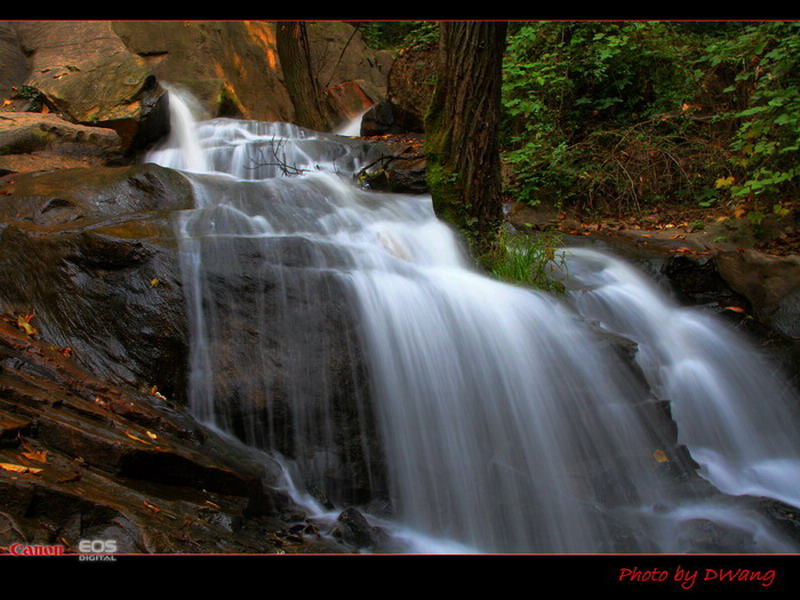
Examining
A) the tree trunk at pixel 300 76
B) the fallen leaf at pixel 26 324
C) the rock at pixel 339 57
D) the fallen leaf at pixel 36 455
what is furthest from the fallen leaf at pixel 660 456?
the rock at pixel 339 57

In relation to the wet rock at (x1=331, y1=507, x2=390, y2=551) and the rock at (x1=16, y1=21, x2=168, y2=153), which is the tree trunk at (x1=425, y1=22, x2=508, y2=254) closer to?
the wet rock at (x1=331, y1=507, x2=390, y2=551)

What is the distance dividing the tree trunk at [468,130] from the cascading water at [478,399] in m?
1.01

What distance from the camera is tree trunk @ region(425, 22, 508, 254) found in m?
5.79

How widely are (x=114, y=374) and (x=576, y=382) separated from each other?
10.8 ft

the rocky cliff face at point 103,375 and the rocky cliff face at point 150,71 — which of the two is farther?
the rocky cliff face at point 150,71

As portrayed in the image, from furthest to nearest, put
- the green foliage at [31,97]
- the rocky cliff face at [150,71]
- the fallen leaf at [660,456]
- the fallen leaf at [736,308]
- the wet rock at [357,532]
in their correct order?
the green foliage at [31,97] → the rocky cliff face at [150,71] → the fallen leaf at [736,308] → the fallen leaf at [660,456] → the wet rock at [357,532]

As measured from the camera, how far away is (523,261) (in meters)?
5.54

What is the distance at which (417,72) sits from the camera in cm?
1090

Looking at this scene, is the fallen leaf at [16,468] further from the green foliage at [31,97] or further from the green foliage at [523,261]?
the green foliage at [31,97]

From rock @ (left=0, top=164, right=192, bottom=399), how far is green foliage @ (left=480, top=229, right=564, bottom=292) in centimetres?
310

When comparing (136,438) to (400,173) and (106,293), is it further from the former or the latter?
(400,173)

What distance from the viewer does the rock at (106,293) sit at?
3.76m

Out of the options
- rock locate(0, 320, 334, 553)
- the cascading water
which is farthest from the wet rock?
the cascading water

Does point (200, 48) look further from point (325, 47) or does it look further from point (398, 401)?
point (398, 401)
